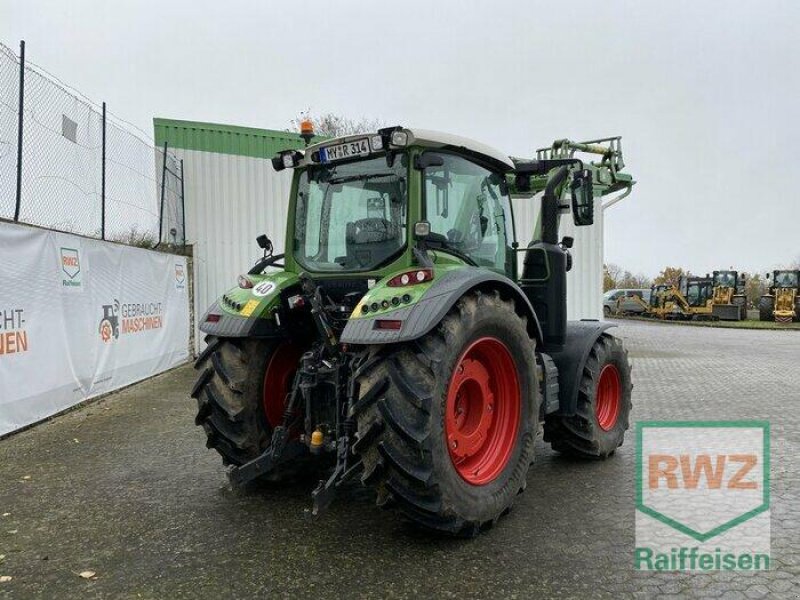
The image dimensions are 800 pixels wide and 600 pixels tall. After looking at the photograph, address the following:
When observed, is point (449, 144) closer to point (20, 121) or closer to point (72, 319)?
point (20, 121)

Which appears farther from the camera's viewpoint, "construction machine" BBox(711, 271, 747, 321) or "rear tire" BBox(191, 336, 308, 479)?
"construction machine" BBox(711, 271, 747, 321)

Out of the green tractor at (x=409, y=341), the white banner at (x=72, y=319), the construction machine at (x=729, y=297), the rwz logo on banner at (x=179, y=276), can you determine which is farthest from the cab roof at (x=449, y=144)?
the construction machine at (x=729, y=297)

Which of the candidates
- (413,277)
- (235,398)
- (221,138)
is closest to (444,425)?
(413,277)

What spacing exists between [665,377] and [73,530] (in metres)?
9.35

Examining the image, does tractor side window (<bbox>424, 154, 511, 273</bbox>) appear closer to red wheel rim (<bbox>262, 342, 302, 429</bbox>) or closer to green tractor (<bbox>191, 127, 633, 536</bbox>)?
green tractor (<bbox>191, 127, 633, 536</bbox>)

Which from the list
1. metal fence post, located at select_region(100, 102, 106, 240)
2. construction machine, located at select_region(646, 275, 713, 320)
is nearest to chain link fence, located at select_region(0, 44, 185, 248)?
metal fence post, located at select_region(100, 102, 106, 240)

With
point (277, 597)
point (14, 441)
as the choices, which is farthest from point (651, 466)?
point (14, 441)

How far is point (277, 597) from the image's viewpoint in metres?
2.85

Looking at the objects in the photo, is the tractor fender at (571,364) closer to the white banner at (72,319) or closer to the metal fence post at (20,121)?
the white banner at (72,319)

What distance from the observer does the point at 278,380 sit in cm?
438

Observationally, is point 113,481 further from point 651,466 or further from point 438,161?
point 651,466

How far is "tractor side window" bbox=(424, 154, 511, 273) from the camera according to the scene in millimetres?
4043

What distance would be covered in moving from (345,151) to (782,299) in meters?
31.8

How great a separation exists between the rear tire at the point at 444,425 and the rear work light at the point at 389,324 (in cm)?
13
